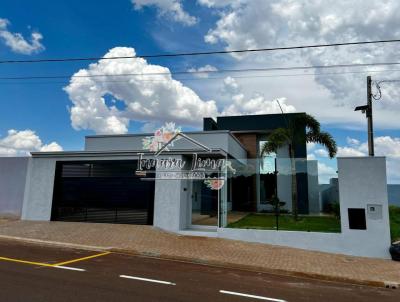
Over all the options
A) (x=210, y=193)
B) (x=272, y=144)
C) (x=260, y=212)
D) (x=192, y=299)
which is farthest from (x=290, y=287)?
(x=272, y=144)

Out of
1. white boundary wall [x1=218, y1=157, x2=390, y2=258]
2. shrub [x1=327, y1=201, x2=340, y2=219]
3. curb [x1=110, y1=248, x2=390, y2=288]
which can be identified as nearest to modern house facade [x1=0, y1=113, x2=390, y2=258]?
white boundary wall [x1=218, y1=157, x2=390, y2=258]

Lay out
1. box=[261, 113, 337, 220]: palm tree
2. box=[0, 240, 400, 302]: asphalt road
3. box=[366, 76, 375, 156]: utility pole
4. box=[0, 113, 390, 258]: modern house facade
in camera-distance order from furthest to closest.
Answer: box=[261, 113, 337, 220]: palm tree → box=[366, 76, 375, 156]: utility pole → box=[0, 113, 390, 258]: modern house facade → box=[0, 240, 400, 302]: asphalt road

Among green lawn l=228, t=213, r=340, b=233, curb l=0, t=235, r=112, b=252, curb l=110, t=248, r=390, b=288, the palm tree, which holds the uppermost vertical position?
the palm tree

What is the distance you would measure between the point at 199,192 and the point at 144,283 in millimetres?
8089

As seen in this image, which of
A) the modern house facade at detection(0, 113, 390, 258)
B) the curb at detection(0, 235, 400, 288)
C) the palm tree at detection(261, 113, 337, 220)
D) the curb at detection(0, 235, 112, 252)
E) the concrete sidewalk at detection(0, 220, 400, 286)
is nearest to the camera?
the curb at detection(0, 235, 400, 288)

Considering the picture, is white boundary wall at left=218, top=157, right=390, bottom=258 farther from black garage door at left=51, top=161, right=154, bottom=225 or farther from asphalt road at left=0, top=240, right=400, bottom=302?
black garage door at left=51, top=161, right=154, bottom=225

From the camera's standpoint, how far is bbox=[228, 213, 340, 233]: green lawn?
11.8 m

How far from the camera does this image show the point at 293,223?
1240 centimetres

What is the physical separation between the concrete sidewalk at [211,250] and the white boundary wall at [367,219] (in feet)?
1.40

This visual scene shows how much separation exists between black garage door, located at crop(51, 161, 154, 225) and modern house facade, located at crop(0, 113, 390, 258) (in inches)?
1.7

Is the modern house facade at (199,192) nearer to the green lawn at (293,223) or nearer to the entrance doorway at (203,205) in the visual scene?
the entrance doorway at (203,205)

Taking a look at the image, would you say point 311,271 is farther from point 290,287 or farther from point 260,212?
point 260,212

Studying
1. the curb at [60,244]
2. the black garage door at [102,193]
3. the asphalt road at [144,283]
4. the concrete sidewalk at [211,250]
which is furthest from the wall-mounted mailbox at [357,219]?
the curb at [60,244]

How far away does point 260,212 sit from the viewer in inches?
534
